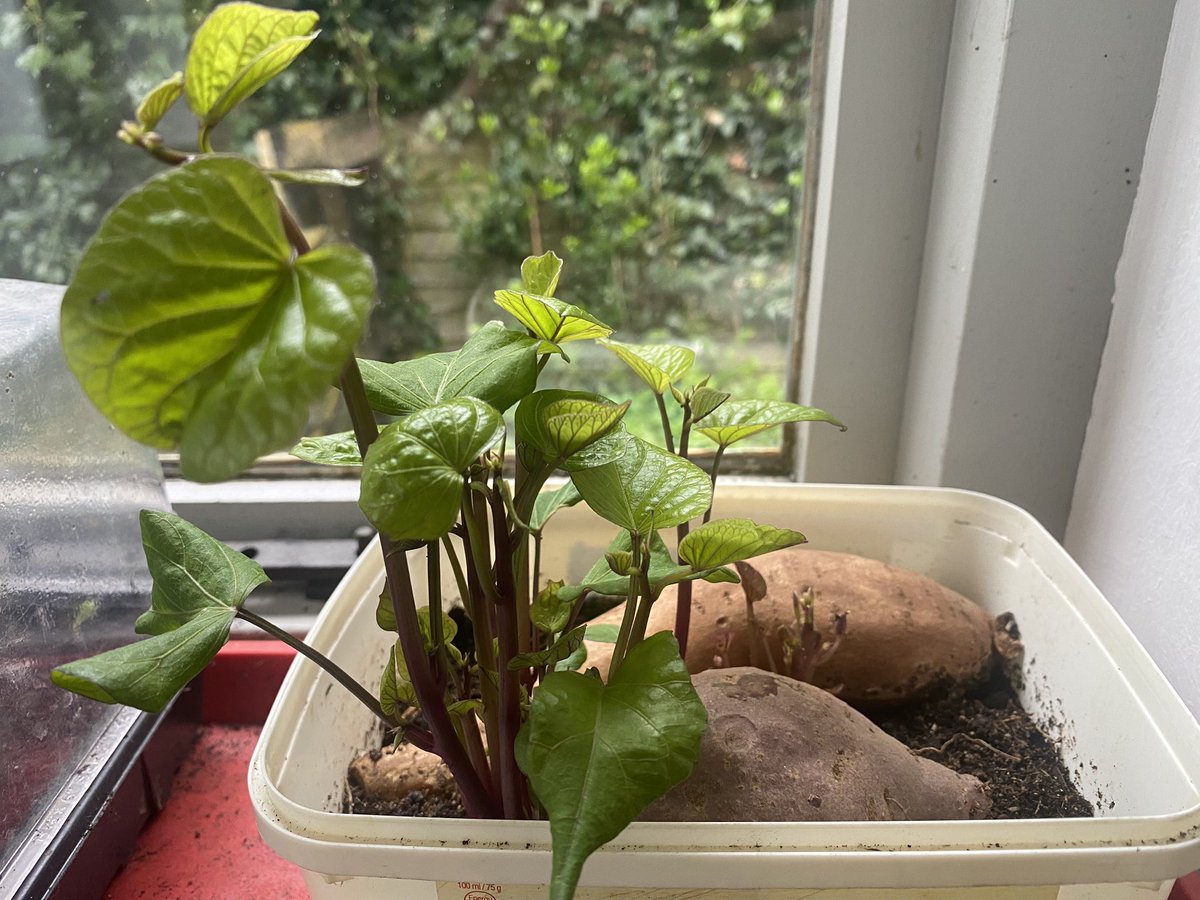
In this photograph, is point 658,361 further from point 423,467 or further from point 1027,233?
point 1027,233

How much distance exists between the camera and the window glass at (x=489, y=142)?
2.72ft

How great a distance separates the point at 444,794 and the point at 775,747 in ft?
0.78

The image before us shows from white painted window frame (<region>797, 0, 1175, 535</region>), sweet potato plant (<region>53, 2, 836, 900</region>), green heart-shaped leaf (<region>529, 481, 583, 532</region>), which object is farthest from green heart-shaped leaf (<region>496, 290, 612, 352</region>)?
white painted window frame (<region>797, 0, 1175, 535</region>)

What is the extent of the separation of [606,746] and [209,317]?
0.78 ft

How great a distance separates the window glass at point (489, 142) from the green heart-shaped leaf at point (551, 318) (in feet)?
1.48

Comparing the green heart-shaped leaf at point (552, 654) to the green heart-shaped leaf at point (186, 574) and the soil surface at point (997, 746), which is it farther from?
the soil surface at point (997, 746)

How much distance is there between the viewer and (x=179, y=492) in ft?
3.18

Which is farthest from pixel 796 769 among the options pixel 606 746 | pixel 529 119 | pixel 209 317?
pixel 529 119

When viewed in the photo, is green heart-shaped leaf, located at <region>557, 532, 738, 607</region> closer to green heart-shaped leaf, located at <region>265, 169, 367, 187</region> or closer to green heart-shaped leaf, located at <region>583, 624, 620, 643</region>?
green heart-shaped leaf, located at <region>583, 624, 620, 643</region>

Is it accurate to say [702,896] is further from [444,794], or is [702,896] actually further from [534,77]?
[534,77]

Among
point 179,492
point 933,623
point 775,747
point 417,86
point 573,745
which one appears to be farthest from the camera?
point 179,492

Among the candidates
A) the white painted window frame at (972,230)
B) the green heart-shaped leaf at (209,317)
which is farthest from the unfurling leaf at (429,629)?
the white painted window frame at (972,230)

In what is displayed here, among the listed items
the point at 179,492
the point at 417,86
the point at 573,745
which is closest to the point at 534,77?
the point at 417,86

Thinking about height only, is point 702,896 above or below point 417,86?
below
